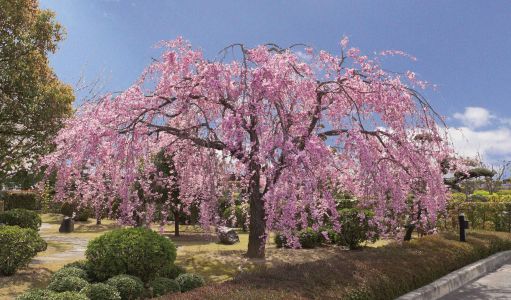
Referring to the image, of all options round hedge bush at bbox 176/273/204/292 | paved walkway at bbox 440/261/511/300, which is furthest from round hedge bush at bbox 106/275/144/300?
paved walkway at bbox 440/261/511/300

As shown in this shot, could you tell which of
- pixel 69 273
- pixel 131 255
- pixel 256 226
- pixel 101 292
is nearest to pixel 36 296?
pixel 101 292

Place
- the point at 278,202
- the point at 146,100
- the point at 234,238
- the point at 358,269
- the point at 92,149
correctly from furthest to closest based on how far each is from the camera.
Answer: the point at 234,238 → the point at 146,100 → the point at 278,202 → the point at 92,149 → the point at 358,269

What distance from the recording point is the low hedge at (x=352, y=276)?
24.3 ft

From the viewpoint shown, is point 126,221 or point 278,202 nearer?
point 278,202

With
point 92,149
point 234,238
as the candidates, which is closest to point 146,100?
point 92,149

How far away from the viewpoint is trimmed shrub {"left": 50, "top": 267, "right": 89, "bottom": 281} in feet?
34.8

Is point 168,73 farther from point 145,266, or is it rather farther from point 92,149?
A: point 145,266

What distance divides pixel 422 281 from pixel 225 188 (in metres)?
5.35

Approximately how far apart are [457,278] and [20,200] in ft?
121

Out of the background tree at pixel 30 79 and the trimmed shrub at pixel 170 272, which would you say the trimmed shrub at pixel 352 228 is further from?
the background tree at pixel 30 79

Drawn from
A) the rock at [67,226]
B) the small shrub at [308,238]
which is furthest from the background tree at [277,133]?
the rock at [67,226]

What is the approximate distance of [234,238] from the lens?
21.1 meters

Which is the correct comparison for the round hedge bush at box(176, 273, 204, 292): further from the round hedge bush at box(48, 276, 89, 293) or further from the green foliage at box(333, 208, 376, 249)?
the green foliage at box(333, 208, 376, 249)

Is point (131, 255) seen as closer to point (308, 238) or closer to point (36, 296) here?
point (36, 296)
